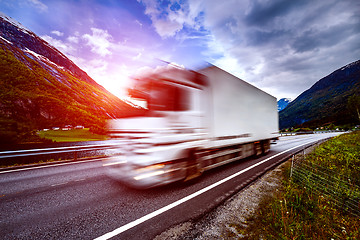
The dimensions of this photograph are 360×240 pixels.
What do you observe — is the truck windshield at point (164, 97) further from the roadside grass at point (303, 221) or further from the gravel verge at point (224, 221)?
the roadside grass at point (303, 221)

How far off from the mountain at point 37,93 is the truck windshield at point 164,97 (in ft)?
2.47

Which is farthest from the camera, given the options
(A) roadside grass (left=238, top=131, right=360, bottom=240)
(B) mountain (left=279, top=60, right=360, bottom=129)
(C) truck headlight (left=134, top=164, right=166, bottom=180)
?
(B) mountain (left=279, top=60, right=360, bottom=129)

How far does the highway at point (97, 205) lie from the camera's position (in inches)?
100

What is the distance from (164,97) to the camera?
4.30 meters

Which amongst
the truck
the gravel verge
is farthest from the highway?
the truck

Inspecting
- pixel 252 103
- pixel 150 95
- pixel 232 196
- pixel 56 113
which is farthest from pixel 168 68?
pixel 56 113

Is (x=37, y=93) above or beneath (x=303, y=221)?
above

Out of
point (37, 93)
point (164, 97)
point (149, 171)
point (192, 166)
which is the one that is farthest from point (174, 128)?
point (37, 93)

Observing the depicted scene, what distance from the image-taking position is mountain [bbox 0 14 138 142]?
58378 millimetres

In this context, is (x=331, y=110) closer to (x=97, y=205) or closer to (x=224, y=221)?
(x=224, y=221)

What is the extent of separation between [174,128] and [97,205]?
8.26 feet

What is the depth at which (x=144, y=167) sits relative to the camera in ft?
12.3

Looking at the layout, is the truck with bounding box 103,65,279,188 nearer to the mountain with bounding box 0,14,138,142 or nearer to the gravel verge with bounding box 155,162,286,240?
the mountain with bounding box 0,14,138,142

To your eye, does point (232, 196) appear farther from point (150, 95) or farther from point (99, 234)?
point (150, 95)
